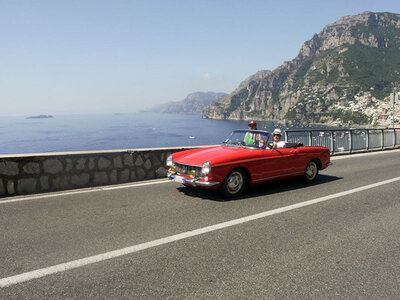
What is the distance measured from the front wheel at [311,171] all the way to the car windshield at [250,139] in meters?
1.61

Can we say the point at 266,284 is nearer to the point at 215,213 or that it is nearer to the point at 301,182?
the point at 215,213

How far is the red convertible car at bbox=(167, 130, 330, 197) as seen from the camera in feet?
20.6

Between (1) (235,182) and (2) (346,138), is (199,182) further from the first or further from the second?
(2) (346,138)

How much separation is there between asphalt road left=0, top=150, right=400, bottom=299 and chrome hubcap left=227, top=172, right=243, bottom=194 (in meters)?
0.33

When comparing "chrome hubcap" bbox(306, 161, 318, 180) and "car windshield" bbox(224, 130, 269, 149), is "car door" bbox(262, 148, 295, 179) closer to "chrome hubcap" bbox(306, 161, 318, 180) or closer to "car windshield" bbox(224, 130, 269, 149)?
"car windshield" bbox(224, 130, 269, 149)

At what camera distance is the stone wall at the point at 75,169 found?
6.84 meters

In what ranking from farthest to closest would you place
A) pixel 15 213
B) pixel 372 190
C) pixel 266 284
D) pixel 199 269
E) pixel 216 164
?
pixel 372 190, pixel 216 164, pixel 15 213, pixel 199 269, pixel 266 284

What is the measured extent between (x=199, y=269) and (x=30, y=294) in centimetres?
157

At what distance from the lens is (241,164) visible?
21.6 feet

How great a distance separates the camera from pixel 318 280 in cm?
319

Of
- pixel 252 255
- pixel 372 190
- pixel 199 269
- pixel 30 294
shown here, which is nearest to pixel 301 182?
pixel 372 190

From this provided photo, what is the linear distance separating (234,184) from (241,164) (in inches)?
17.1

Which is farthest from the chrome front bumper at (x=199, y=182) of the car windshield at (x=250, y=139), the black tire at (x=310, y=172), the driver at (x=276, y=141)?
the black tire at (x=310, y=172)

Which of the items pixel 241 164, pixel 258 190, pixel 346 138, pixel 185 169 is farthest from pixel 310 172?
pixel 346 138
